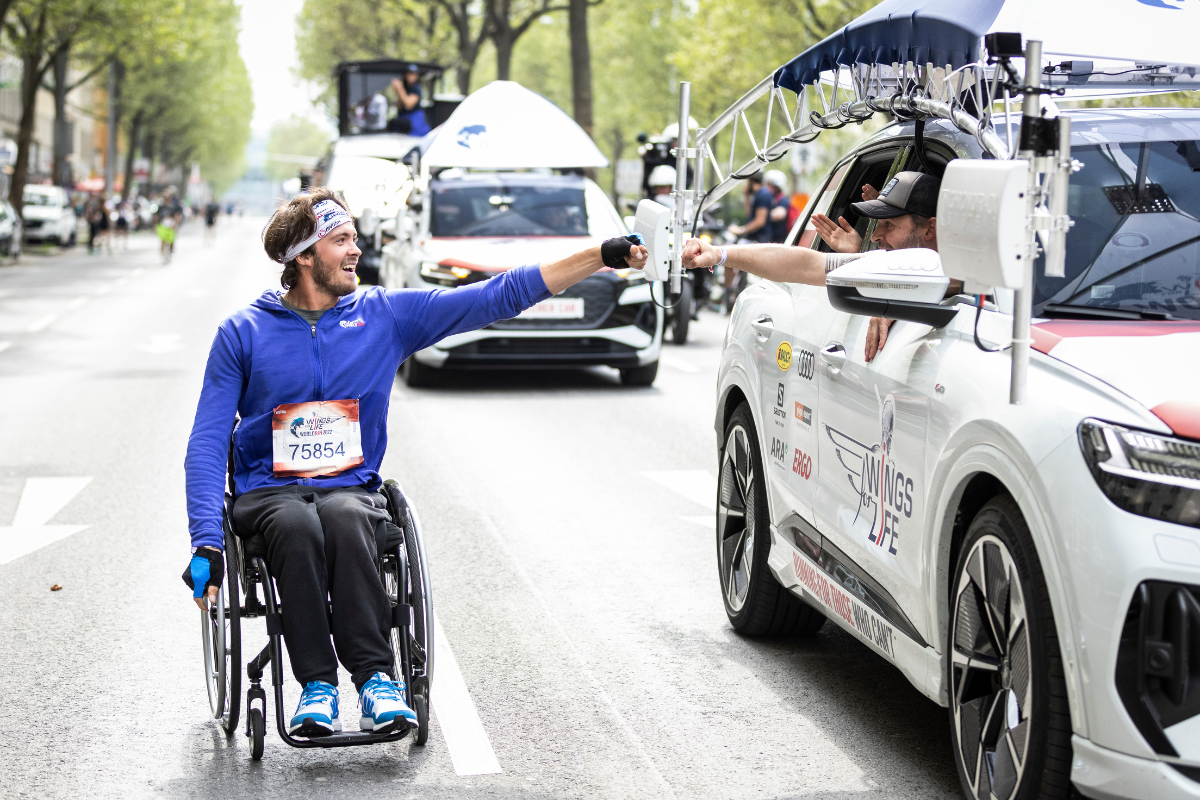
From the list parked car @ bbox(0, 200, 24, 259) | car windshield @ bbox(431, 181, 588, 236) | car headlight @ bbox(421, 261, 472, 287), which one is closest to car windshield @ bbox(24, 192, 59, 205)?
parked car @ bbox(0, 200, 24, 259)

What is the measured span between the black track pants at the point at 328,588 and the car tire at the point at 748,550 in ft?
5.50

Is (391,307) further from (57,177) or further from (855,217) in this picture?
(57,177)

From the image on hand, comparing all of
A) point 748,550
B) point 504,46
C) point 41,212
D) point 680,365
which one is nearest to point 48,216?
point 41,212

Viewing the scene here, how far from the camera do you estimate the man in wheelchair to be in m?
4.28

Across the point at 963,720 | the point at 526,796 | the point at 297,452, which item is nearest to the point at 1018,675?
the point at 963,720

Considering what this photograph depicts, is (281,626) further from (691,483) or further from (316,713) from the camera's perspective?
(691,483)

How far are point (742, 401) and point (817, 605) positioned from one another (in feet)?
3.74

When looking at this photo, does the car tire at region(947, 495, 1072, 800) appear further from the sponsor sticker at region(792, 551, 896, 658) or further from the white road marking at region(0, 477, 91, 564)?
the white road marking at region(0, 477, 91, 564)

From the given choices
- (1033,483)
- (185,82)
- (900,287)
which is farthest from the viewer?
(185,82)

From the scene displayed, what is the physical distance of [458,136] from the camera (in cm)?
1590

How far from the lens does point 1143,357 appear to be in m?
3.41

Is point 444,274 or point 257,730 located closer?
point 257,730

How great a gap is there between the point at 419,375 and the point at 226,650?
32.5 ft

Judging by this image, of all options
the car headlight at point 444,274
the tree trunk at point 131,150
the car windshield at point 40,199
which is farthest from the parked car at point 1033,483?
the tree trunk at point 131,150
